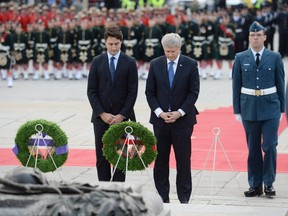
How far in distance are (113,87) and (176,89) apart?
0.72 metres

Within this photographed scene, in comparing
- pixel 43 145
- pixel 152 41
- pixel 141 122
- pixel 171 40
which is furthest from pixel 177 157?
pixel 152 41

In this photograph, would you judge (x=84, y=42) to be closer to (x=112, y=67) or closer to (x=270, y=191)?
(x=112, y=67)

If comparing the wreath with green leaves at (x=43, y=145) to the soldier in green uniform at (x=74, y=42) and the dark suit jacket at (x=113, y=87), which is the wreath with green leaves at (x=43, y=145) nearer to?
the dark suit jacket at (x=113, y=87)

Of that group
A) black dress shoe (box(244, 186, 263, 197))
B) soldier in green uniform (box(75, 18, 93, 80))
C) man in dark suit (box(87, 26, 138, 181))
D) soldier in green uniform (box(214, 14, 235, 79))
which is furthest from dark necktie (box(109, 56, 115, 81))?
soldier in green uniform (box(214, 14, 235, 79))

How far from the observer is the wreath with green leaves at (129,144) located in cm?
1007

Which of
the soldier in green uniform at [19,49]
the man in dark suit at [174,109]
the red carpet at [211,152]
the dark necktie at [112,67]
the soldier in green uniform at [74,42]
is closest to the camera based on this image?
the man in dark suit at [174,109]

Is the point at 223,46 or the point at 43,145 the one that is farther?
the point at 223,46

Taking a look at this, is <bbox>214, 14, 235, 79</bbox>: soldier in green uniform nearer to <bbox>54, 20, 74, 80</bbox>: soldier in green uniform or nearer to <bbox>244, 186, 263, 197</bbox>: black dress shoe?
<bbox>54, 20, 74, 80</bbox>: soldier in green uniform

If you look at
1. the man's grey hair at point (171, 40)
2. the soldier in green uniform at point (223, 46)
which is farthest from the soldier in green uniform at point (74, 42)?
the man's grey hair at point (171, 40)

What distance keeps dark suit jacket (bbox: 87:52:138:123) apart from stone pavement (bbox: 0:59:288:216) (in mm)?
1048

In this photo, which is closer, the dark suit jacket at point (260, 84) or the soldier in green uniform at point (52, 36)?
the dark suit jacket at point (260, 84)

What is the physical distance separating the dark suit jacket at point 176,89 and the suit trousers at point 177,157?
82mm

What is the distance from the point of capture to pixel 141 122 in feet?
55.1

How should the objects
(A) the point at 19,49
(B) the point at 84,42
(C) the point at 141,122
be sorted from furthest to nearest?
(B) the point at 84,42 < (A) the point at 19,49 < (C) the point at 141,122
